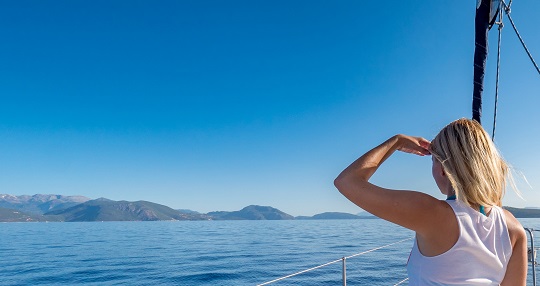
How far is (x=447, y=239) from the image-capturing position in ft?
2.92

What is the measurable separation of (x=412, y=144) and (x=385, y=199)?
351 millimetres

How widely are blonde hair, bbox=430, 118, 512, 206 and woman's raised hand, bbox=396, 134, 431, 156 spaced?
0.13 meters

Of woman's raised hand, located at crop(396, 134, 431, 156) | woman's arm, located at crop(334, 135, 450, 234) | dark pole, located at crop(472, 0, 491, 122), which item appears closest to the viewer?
woman's arm, located at crop(334, 135, 450, 234)

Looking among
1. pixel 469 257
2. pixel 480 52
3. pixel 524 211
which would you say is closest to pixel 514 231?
pixel 469 257

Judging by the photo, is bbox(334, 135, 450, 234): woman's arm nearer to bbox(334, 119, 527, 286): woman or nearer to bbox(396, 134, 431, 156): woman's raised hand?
bbox(334, 119, 527, 286): woman

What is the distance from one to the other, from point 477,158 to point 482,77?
193 cm

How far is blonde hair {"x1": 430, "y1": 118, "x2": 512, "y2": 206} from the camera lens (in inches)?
36.0

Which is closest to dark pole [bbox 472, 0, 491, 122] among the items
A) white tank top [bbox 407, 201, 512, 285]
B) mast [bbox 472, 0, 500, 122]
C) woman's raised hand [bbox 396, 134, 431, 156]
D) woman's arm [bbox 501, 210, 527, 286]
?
mast [bbox 472, 0, 500, 122]

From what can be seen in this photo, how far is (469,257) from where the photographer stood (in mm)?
905

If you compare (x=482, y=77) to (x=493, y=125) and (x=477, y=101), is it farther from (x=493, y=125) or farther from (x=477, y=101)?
(x=493, y=125)

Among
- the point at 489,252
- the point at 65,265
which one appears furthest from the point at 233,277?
the point at 489,252

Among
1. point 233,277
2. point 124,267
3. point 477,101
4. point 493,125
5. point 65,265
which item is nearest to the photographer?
point 477,101

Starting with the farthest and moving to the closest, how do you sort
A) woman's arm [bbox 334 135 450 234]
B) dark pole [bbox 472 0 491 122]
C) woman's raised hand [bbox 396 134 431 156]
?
dark pole [bbox 472 0 491 122], woman's raised hand [bbox 396 134 431 156], woman's arm [bbox 334 135 450 234]

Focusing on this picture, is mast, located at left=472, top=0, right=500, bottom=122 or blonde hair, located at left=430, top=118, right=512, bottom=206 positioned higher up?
mast, located at left=472, top=0, right=500, bottom=122
